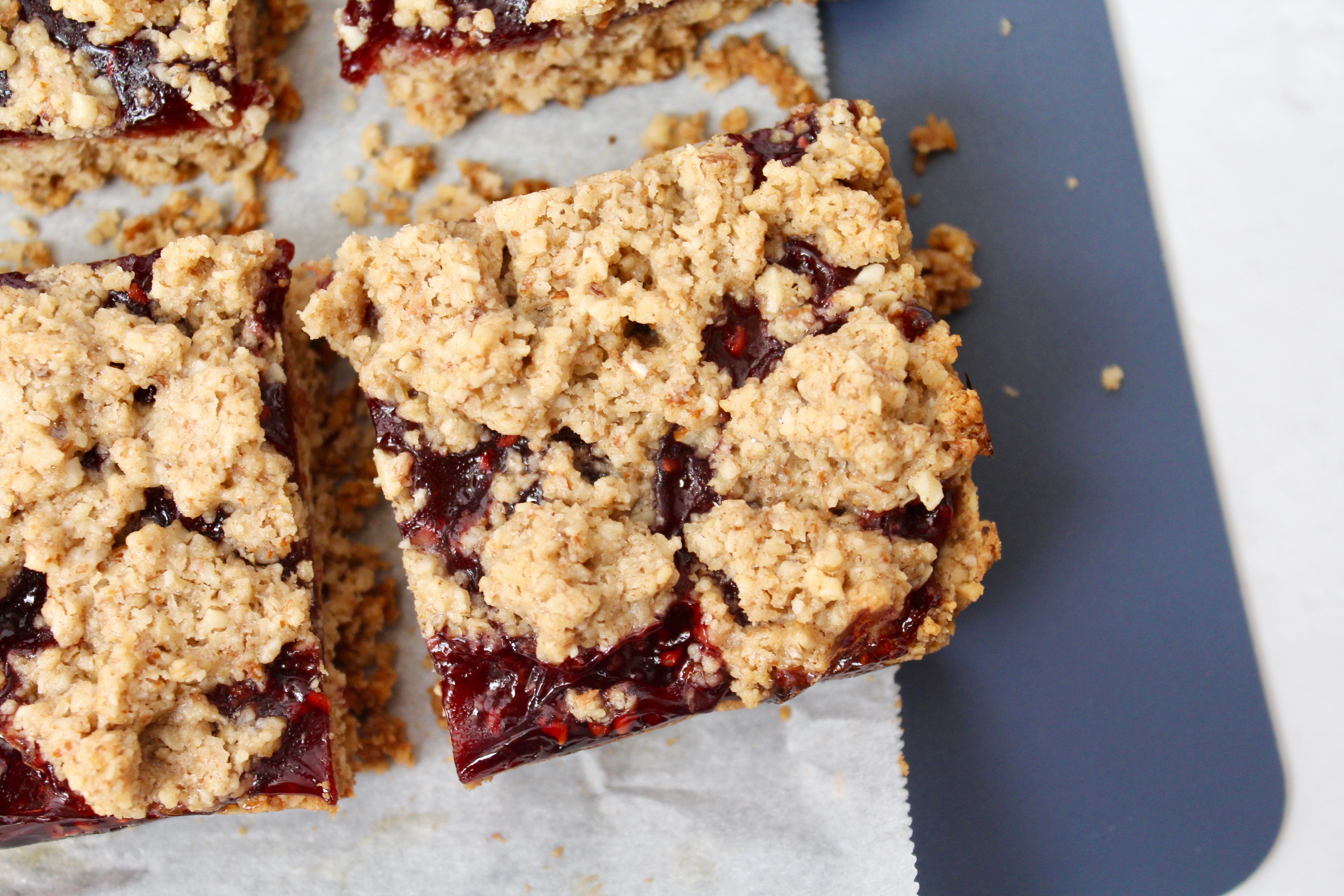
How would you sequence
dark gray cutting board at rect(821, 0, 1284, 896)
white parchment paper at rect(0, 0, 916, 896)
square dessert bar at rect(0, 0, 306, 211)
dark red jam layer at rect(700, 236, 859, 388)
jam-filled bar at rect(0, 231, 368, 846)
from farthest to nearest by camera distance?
1. dark gray cutting board at rect(821, 0, 1284, 896)
2. white parchment paper at rect(0, 0, 916, 896)
3. square dessert bar at rect(0, 0, 306, 211)
4. dark red jam layer at rect(700, 236, 859, 388)
5. jam-filled bar at rect(0, 231, 368, 846)

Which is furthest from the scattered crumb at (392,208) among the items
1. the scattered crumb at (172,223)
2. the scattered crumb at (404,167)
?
the scattered crumb at (172,223)

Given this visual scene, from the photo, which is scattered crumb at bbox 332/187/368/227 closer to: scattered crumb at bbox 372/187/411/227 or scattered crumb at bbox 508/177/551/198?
scattered crumb at bbox 372/187/411/227

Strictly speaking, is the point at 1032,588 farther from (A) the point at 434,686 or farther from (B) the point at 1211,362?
(A) the point at 434,686

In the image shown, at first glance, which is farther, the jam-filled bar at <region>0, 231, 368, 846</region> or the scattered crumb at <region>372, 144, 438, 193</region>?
the scattered crumb at <region>372, 144, 438, 193</region>

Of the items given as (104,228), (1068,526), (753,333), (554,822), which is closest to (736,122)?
(753,333)

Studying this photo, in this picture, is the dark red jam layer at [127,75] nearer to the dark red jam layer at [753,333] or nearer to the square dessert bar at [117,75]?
the square dessert bar at [117,75]

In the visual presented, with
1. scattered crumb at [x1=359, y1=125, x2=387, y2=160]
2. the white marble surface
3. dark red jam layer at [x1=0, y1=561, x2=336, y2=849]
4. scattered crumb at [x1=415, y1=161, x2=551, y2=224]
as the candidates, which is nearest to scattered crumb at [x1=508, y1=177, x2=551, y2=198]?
scattered crumb at [x1=415, y1=161, x2=551, y2=224]
